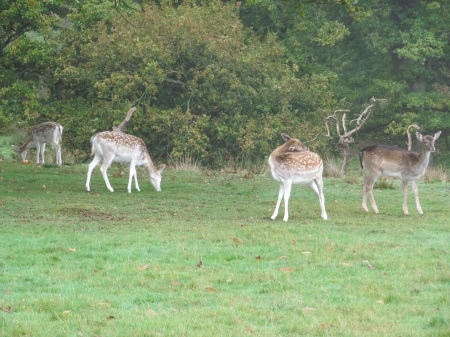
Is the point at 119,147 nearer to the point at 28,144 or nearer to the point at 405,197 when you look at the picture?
the point at 405,197

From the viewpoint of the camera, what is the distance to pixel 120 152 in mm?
18766

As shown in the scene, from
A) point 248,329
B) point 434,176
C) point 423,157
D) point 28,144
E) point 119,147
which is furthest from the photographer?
point 28,144

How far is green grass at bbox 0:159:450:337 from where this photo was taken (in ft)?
22.2

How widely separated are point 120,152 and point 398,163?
6820mm

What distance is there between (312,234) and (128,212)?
4.19 metres

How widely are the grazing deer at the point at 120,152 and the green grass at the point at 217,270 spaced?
96.0 inches

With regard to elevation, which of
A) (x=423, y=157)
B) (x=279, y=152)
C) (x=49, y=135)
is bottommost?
(x=49, y=135)

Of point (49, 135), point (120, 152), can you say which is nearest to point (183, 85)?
point (49, 135)

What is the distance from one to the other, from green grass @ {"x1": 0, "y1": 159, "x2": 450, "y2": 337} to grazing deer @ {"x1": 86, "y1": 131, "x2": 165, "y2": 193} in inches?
96.0

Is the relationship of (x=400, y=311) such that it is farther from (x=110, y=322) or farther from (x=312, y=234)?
(x=312, y=234)

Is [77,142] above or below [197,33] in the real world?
below

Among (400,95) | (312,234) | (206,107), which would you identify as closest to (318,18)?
(400,95)

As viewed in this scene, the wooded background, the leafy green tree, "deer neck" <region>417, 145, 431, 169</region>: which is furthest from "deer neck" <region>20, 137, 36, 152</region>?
"deer neck" <region>417, 145, 431, 169</region>

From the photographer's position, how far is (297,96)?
2938 centimetres
